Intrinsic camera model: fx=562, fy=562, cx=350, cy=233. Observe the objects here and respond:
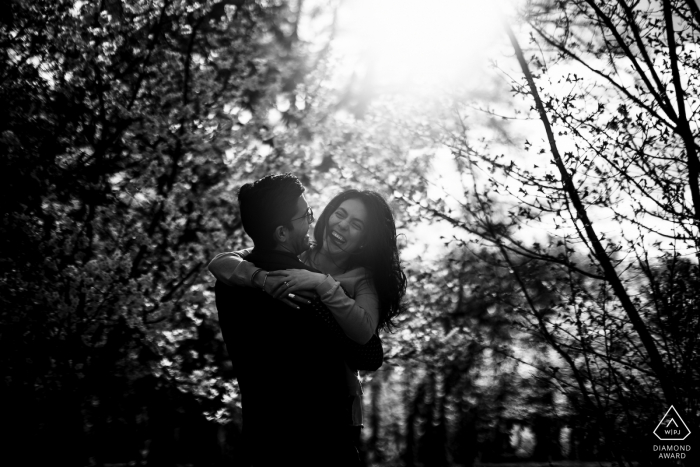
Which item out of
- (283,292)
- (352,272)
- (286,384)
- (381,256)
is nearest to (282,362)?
(286,384)

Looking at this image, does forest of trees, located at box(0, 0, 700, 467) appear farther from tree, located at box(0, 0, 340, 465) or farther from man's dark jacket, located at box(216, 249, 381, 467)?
man's dark jacket, located at box(216, 249, 381, 467)

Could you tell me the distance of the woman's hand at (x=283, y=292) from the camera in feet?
6.39

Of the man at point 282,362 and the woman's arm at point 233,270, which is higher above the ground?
the woman's arm at point 233,270

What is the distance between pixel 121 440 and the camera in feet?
22.9

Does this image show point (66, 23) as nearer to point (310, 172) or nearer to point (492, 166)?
point (310, 172)

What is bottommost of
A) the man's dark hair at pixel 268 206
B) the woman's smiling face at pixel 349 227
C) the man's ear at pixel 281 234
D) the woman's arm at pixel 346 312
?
the woman's arm at pixel 346 312

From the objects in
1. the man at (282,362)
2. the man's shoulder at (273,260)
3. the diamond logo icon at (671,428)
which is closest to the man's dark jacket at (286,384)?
the man at (282,362)

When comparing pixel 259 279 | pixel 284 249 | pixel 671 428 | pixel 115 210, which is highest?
pixel 115 210

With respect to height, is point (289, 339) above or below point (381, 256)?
below

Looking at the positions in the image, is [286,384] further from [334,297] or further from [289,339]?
[334,297]

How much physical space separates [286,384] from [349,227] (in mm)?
963

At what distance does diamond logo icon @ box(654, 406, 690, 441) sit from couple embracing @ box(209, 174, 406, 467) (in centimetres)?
218

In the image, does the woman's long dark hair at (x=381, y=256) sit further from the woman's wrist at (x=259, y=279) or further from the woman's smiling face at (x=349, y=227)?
the woman's wrist at (x=259, y=279)

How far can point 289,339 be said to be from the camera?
76.2 inches
